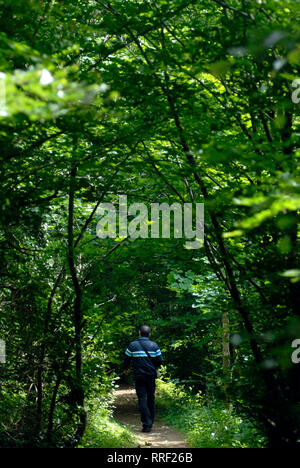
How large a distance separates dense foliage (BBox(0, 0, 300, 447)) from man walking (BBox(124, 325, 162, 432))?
1.63m

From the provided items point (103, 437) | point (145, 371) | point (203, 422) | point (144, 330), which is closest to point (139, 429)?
point (203, 422)

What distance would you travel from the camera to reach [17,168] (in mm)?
3650

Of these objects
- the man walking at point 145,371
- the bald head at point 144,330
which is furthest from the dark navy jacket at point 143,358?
the bald head at point 144,330

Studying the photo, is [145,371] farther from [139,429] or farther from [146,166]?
[146,166]

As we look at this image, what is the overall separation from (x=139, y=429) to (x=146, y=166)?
6061mm

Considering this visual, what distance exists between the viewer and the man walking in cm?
748

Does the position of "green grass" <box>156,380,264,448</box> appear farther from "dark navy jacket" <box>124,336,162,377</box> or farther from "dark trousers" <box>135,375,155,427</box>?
"dark navy jacket" <box>124,336,162,377</box>

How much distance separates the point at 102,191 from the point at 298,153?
2.67 metres

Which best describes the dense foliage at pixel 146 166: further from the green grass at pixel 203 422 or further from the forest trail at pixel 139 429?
the forest trail at pixel 139 429

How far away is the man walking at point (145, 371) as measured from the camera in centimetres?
748

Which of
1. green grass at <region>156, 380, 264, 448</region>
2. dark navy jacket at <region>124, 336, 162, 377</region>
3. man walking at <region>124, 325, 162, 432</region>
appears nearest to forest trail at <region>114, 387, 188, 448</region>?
green grass at <region>156, 380, 264, 448</region>

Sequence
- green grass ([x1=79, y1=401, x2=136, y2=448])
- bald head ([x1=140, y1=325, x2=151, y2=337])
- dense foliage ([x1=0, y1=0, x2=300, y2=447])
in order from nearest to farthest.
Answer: dense foliage ([x1=0, y1=0, x2=300, y2=447]) → green grass ([x1=79, y1=401, x2=136, y2=448]) → bald head ([x1=140, y1=325, x2=151, y2=337])

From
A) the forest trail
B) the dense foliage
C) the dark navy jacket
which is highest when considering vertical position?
the dense foliage
